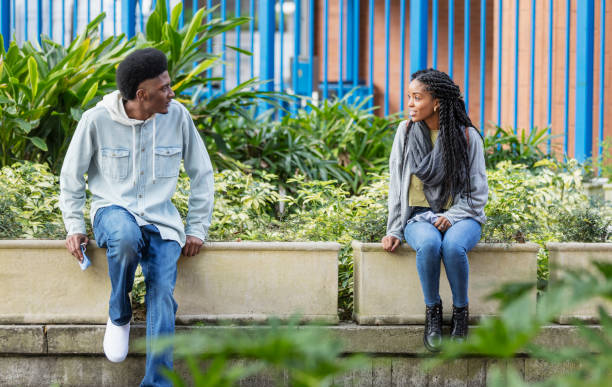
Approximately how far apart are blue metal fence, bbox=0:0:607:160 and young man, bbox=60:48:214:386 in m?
2.15

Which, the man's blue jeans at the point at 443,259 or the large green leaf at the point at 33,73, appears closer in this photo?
the man's blue jeans at the point at 443,259

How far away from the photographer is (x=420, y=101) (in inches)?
126

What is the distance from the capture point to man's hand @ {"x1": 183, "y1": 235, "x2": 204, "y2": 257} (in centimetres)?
301

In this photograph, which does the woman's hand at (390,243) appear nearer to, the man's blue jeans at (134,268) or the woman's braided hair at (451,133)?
the woman's braided hair at (451,133)

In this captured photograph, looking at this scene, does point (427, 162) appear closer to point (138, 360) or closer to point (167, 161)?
point (167, 161)

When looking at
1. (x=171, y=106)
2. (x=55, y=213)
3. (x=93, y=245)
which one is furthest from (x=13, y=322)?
(x=171, y=106)

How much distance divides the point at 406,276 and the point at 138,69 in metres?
1.43

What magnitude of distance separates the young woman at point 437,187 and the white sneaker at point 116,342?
1147 mm

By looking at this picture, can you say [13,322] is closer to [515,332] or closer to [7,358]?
[7,358]

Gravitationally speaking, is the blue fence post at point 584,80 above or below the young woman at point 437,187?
above

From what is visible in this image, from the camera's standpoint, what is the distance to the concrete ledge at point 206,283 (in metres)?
3.05

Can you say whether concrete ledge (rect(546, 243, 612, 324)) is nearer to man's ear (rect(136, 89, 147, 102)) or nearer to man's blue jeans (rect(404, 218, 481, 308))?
man's blue jeans (rect(404, 218, 481, 308))

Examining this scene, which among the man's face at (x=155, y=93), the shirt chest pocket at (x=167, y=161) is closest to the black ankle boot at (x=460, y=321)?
the shirt chest pocket at (x=167, y=161)

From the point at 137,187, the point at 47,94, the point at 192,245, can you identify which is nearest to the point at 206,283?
the point at 192,245
